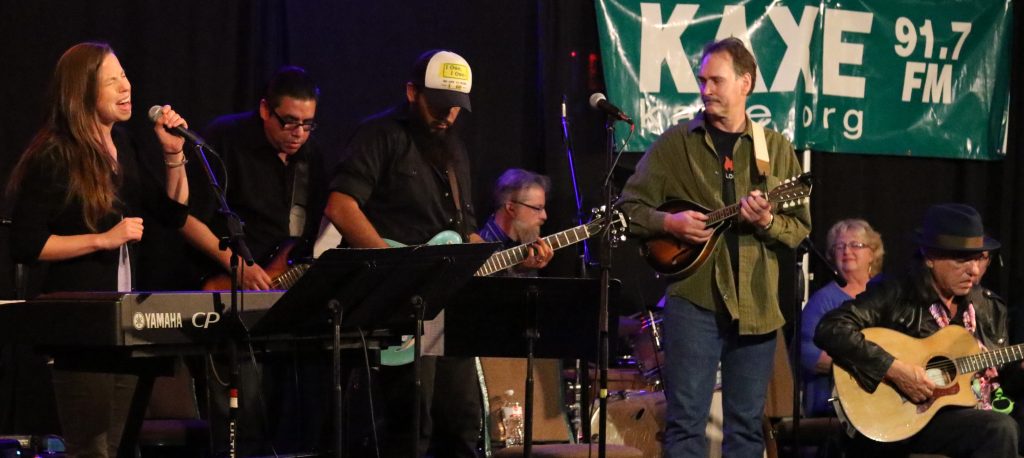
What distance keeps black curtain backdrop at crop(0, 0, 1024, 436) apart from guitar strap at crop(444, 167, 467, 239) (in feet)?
3.27

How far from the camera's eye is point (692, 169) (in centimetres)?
501

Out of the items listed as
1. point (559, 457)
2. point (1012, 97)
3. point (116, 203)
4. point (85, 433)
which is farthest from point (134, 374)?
point (1012, 97)

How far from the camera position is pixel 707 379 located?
4770 millimetres

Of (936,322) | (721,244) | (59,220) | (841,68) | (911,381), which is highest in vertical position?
(841,68)

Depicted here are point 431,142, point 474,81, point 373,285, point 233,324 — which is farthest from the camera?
point 474,81

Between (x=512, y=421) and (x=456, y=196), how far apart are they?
130 cm

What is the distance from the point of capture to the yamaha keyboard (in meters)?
3.56

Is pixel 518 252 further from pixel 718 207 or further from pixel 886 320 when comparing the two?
pixel 886 320

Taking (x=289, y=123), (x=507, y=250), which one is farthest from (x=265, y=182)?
(x=507, y=250)

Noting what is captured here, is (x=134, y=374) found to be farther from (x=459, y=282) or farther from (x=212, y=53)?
(x=212, y=53)

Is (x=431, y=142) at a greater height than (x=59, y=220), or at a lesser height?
greater

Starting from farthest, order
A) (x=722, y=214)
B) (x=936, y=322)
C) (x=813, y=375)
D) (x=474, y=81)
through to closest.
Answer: (x=474, y=81) < (x=813, y=375) < (x=936, y=322) < (x=722, y=214)

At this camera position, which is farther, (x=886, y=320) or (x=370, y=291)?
(x=886, y=320)

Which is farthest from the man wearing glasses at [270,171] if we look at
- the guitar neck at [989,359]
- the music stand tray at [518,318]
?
the guitar neck at [989,359]
